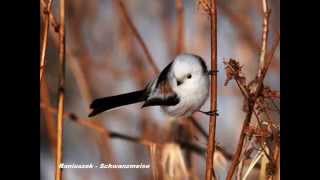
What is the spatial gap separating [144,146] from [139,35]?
259mm

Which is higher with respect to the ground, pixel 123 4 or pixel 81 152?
pixel 123 4

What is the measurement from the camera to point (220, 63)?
123 centimetres

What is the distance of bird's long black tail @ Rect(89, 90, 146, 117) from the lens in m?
1.23

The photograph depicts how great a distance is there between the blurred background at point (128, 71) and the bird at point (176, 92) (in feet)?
0.05

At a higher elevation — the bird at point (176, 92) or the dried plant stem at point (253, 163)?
the bird at point (176, 92)

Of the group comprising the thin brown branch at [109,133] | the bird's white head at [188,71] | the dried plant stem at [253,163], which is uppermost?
the bird's white head at [188,71]

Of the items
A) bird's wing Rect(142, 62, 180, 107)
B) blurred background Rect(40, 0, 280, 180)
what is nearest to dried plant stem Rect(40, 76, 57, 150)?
blurred background Rect(40, 0, 280, 180)

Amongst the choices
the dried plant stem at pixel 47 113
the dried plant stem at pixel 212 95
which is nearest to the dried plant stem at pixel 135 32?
the dried plant stem at pixel 212 95

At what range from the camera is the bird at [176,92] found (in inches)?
47.1

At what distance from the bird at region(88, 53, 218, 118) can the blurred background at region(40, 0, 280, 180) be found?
14 mm

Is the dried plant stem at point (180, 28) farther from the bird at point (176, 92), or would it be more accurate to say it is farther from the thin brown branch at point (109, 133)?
the thin brown branch at point (109, 133)
